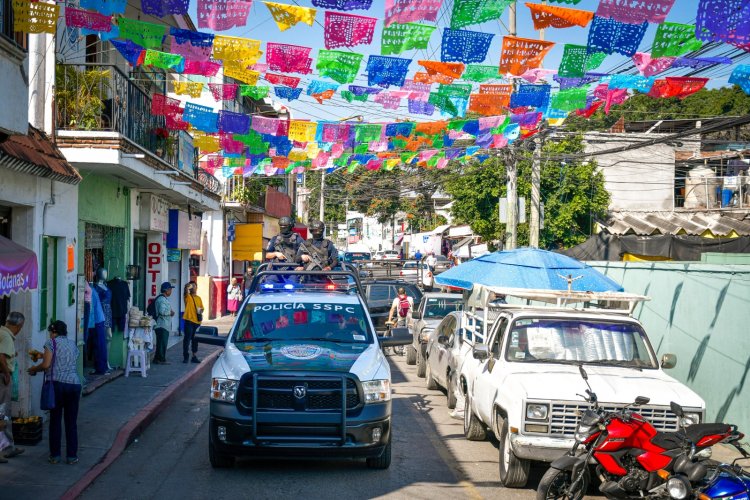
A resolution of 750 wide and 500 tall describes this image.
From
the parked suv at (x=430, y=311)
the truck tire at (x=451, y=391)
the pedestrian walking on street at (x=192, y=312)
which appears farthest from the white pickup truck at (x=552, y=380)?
the pedestrian walking on street at (x=192, y=312)

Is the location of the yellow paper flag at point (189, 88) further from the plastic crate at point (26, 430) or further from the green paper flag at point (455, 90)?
the plastic crate at point (26, 430)

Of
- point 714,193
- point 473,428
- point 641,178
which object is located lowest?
point 473,428

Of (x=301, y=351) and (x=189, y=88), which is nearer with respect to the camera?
(x=301, y=351)

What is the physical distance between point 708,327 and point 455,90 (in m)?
5.76

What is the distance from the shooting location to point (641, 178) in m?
38.8

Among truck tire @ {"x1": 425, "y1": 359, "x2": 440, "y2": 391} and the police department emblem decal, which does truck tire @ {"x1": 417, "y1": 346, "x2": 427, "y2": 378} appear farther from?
the police department emblem decal

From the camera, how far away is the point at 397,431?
37.5 ft

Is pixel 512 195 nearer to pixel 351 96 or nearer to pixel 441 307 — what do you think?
pixel 441 307

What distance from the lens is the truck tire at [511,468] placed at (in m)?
8.15

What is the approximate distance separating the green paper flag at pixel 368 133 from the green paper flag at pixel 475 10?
7.36 meters

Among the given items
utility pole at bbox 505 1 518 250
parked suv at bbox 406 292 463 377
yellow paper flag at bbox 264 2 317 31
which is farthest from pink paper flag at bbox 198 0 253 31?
utility pole at bbox 505 1 518 250

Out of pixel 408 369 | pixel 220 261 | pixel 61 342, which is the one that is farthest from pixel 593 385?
pixel 220 261

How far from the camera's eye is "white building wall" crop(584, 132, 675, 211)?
38000mm

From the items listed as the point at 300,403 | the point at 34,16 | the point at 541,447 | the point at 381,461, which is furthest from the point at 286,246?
the point at 541,447
